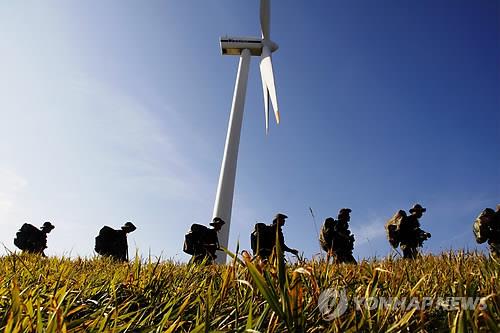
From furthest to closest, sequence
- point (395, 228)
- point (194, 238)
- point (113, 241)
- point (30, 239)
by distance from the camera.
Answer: point (30, 239) → point (113, 241) → point (395, 228) → point (194, 238)

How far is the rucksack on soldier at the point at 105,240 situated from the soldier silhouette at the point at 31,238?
418 centimetres

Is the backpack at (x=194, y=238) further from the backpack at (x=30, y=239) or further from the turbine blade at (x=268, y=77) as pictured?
the backpack at (x=30, y=239)

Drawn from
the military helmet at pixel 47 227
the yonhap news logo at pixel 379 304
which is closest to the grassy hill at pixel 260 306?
the yonhap news logo at pixel 379 304

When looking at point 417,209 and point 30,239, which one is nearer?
point 417,209

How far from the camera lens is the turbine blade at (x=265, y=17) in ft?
78.1

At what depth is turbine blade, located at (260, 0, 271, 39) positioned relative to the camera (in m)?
23.8

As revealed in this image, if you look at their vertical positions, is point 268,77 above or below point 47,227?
above

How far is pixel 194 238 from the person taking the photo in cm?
1150

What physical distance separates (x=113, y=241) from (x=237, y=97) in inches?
467

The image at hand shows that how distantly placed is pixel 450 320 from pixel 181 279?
2.09 metres

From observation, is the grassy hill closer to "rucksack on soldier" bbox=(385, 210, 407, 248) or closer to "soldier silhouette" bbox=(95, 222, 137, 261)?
"rucksack on soldier" bbox=(385, 210, 407, 248)

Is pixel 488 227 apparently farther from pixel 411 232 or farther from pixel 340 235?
pixel 340 235

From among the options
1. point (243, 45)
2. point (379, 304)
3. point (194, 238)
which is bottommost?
point (379, 304)

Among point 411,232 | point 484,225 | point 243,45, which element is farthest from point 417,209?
point 243,45
